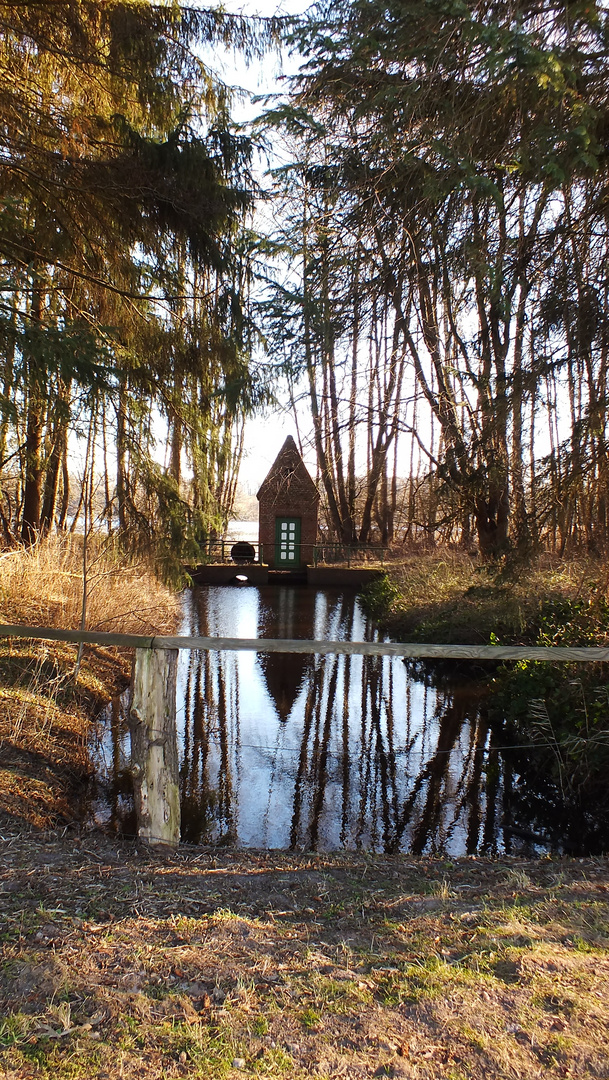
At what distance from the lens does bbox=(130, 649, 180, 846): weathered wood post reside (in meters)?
4.38

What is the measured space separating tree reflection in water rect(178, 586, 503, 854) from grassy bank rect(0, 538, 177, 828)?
1.05 meters

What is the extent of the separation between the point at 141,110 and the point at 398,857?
7.28m

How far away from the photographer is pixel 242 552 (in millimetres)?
26422

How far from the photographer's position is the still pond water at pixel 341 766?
17.9 ft

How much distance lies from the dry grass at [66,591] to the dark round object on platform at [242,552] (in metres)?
15.1

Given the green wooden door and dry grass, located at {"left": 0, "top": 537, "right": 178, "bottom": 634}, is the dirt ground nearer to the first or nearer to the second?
dry grass, located at {"left": 0, "top": 537, "right": 178, "bottom": 634}

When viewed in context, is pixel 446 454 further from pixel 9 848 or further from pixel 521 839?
pixel 9 848

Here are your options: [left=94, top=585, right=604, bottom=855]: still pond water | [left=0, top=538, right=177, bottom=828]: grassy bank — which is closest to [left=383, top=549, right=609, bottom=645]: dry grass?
[left=94, top=585, right=604, bottom=855]: still pond water

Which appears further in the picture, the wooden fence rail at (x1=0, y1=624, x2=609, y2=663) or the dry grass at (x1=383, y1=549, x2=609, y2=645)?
the dry grass at (x1=383, y1=549, x2=609, y2=645)

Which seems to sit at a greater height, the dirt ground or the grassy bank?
the grassy bank

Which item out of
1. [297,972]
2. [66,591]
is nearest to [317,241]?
[297,972]

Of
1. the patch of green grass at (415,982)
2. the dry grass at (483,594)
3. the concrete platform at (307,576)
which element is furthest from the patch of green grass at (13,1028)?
the concrete platform at (307,576)

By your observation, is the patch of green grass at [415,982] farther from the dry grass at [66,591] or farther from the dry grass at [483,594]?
the dry grass at [66,591]

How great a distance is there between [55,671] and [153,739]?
3.58m
